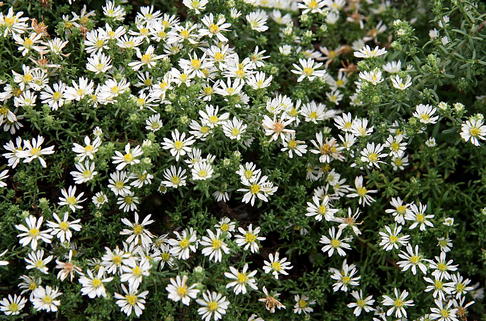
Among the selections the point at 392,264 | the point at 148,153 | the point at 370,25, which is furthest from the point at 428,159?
the point at 148,153

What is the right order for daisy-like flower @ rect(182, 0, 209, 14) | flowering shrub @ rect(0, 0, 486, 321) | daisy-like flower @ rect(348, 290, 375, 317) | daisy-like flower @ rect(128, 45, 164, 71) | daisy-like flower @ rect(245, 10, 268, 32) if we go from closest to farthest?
flowering shrub @ rect(0, 0, 486, 321) < daisy-like flower @ rect(348, 290, 375, 317) < daisy-like flower @ rect(128, 45, 164, 71) < daisy-like flower @ rect(182, 0, 209, 14) < daisy-like flower @ rect(245, 10, 268, 32)

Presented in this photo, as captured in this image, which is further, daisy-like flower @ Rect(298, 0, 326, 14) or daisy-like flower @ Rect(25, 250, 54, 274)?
daisy-like flower @ Rect(298, 0, 326, 14)

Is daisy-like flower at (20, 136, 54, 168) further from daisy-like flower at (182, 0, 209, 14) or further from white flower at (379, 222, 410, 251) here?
white flower at (379, 222, 410, 251)

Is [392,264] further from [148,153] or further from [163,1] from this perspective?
[163,1]

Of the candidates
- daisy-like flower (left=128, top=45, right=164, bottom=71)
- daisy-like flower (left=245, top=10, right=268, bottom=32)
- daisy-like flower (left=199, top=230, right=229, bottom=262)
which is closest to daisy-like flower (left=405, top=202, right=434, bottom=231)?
daisy-like flower (left=199, top=230, right=229, bottom=262)

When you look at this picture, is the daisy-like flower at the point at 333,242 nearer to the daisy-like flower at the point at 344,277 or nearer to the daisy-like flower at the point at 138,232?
the daisy-like flower at the point at 344,277

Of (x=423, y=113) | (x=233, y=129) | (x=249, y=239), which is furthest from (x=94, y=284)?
(x=423, y=113)

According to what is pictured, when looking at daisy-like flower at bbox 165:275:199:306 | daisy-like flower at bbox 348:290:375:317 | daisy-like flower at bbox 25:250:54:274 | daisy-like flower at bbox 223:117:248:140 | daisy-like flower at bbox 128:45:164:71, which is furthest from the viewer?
daisy-like flower at bbox 128:45:164:71

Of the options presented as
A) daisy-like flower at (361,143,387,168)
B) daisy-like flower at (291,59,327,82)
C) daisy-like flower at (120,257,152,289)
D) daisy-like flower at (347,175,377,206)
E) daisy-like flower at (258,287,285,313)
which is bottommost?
daisy-like flower at (120,257,152,289)
